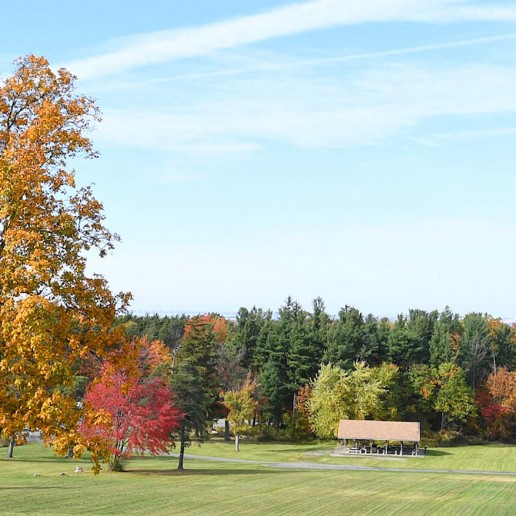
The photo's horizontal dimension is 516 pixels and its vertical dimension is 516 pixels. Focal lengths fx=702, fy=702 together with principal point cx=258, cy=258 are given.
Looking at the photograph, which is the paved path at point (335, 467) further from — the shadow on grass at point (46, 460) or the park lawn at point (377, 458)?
the shadow on grass at point (46, 460)

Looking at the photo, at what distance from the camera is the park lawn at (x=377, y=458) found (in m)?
68.1

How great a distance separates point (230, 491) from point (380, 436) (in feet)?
139

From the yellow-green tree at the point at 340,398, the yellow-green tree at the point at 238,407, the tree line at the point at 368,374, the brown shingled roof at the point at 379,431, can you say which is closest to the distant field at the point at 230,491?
the yellow-green tree at the point at 238,407

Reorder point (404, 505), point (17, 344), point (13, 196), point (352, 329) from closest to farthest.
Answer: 1. point (17, 344)
2. point (13, 196)
3. point (404, 505)
4. point (352, 329)

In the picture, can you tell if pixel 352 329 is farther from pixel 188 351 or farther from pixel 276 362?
pixel 188 351

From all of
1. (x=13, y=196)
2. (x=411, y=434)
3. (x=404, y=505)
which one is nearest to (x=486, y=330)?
(x=411, y=434)

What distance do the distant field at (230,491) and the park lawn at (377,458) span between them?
13234 millimetres

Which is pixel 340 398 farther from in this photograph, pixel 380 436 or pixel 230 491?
pixel 230 491

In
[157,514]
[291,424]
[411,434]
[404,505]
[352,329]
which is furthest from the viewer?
[352,329]

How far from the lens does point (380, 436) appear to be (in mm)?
77375

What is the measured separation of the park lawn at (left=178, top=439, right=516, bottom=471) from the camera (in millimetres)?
68062

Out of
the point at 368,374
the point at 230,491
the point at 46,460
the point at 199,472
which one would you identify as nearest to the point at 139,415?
the point at 199,472

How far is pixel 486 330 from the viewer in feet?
339

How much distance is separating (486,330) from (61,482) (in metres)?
76.4
